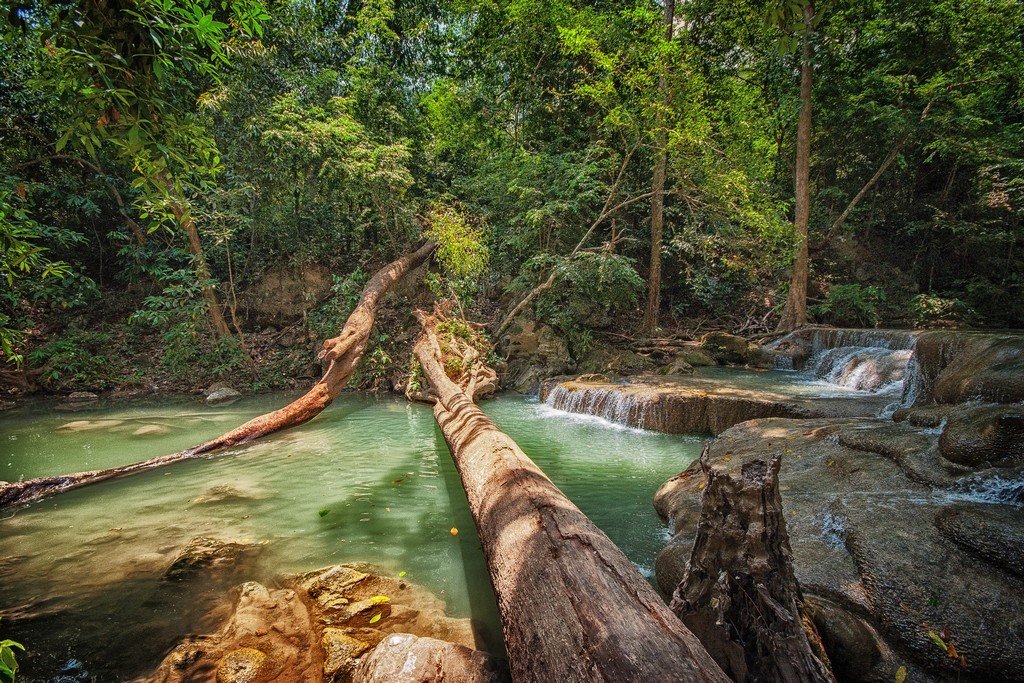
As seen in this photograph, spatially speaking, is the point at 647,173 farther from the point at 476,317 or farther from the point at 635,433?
the point at 635,433

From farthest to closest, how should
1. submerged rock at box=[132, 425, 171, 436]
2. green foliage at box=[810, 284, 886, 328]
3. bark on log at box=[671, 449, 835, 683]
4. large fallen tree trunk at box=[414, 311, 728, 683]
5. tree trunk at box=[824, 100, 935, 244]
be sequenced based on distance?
green foliage at box=[810, 284, 886, 328]
tree trunk at box=[824, 100, 935, 244]
submerged rock at box=[132, 425, 171, 436]
bark on log at box=[671, 449, 835, 683]
large fallen tree trunk at box=[414, 311, 728, 683]

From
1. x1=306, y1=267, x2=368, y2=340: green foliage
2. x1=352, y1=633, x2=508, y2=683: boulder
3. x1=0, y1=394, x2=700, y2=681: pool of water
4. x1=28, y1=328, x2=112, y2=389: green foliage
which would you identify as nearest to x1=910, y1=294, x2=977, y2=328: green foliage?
x1=0, y1=394, x2=700, y2=681: pool of water

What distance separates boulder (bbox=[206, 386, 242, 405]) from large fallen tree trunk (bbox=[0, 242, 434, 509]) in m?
3.22

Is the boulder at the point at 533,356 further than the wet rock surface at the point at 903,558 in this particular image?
Yes

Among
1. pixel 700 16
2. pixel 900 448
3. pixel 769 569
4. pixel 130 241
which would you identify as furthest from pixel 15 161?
pixel 700 16

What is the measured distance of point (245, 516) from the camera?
3744 millimetres

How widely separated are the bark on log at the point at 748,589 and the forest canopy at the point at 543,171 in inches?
329

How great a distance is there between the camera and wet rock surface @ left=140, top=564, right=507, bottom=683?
184cm

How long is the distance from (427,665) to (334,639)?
2.55 feet

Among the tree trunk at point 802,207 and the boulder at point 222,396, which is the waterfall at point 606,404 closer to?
the boulder at point 222,396

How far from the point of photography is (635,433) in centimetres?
688

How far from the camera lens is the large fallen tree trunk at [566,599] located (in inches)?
52.1

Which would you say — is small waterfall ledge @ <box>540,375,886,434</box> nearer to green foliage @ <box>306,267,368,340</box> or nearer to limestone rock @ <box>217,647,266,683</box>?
limestone rock @ <box>217,647,266,683</box>

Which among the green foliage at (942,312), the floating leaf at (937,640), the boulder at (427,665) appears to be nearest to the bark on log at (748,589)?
the floating leaf at (937,640)
